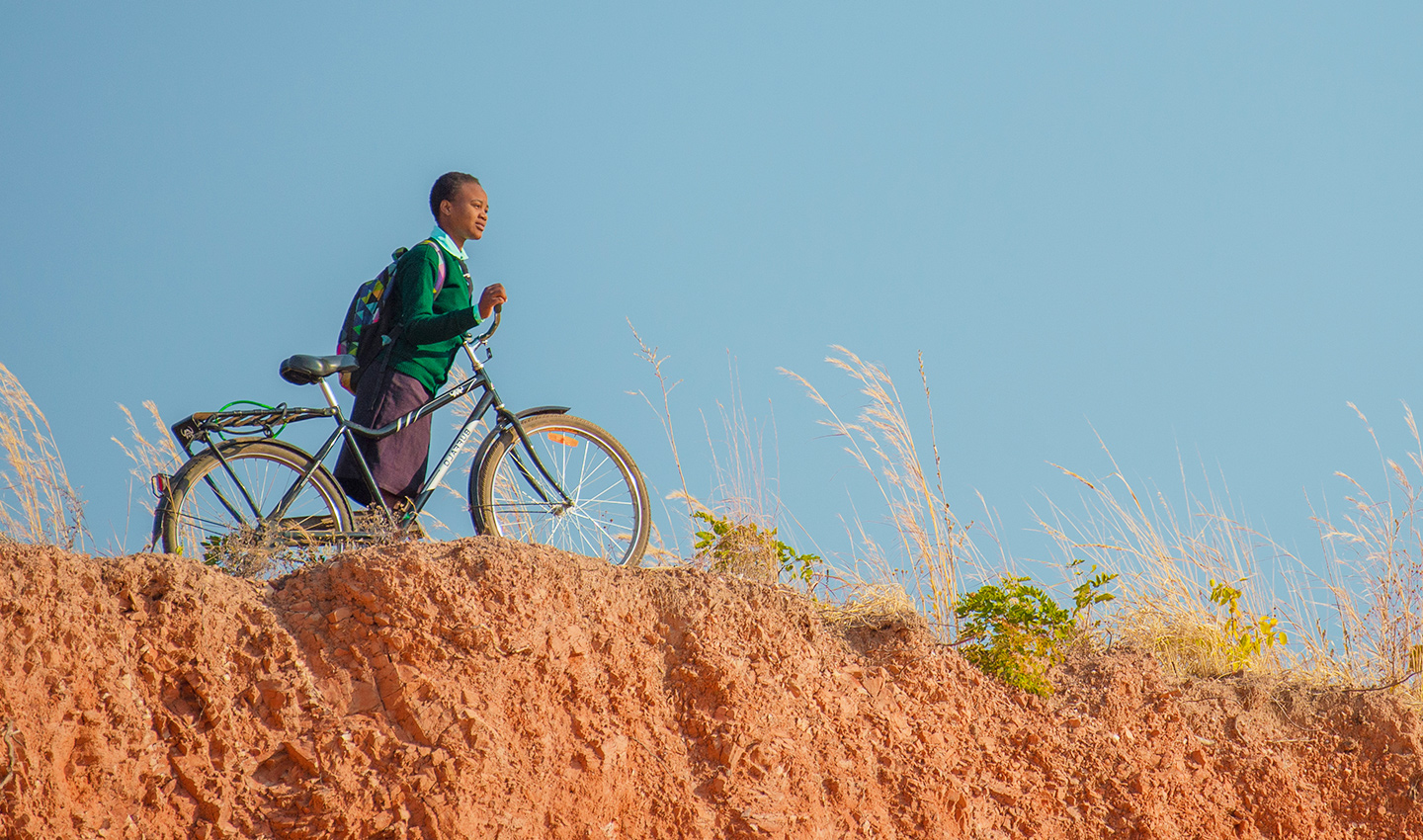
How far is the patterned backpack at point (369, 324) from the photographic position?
5168mm

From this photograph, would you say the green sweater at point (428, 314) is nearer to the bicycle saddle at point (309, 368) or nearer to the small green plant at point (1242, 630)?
→ the bicycle saddle at point (309, 368)

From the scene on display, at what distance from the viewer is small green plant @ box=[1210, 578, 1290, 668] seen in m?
5.54

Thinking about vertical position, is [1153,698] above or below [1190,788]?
above

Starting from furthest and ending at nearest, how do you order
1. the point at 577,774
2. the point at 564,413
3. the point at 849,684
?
1. the point at 564,413
2. the point at 849,684
3. the point at 577,774

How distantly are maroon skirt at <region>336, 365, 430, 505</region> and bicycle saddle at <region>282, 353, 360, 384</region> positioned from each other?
34 cm

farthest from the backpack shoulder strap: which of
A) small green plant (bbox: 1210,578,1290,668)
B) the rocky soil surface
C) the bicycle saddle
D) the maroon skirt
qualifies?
small green plant (bbox: 1210,578,1290,668)

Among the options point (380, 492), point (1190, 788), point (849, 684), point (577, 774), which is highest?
point (380, 492)

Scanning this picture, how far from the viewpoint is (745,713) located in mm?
4242

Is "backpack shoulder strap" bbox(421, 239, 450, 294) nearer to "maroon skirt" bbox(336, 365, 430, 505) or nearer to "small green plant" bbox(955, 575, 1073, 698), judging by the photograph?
"maroon skirt" bbox(336, 365, 430, 505)

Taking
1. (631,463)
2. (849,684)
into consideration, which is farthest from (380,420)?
(849,684)

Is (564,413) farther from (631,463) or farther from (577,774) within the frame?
(577,774)

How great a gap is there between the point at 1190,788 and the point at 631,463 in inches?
110

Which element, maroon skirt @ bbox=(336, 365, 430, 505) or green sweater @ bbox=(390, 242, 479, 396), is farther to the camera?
green sweater @ bbox=(390, 242, 479, 396)

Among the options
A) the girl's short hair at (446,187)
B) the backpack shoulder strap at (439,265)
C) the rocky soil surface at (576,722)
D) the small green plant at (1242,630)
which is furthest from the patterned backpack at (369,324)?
the small green plant at (1242,630)
